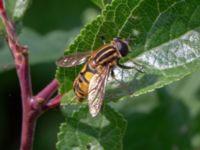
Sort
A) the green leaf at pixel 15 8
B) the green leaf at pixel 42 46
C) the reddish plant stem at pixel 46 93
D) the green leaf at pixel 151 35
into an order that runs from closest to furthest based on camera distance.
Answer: the green leaf at pixel 151 35 → the reddish plant stem at pixel 46 93 → the green leaf at pixel 15 8 → the green leaf at pixel 42 46

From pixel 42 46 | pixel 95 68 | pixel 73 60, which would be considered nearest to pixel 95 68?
pixel 95 68

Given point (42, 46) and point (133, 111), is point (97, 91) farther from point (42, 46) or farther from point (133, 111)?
point (42, 46)

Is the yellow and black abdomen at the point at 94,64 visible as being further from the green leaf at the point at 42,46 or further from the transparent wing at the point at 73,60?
the green leaf at the point at 42,46

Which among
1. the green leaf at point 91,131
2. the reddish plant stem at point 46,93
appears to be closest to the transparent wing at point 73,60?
the reddish plant stem at point 46,93

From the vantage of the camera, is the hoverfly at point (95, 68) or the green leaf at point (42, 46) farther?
the green leaf at point (42, 46)

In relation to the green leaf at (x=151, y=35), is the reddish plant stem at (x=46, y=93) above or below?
below

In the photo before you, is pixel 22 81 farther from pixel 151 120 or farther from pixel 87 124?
pixel 151 120
